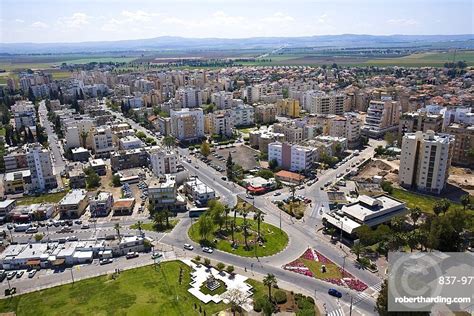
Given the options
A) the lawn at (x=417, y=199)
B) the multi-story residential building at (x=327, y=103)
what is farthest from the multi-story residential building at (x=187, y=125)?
the lawn at (x=417, y=199)

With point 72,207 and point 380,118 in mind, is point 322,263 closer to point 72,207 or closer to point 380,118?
point 72,207

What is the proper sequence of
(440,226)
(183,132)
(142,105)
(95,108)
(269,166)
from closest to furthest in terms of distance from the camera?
(440,226), (269,166), (183,132), (95,108), (142,105)

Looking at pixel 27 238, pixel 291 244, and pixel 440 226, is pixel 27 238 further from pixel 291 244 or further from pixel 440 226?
pixel 440 226

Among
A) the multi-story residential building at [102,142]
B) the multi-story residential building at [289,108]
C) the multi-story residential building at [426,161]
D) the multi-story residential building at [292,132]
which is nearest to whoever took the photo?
the multi-story residential building at [426,161]

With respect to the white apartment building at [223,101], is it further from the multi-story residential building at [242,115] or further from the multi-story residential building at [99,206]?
the multi-story residential building at [99,206]

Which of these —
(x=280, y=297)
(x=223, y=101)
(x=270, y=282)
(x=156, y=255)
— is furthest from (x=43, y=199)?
(x=223, y=101)

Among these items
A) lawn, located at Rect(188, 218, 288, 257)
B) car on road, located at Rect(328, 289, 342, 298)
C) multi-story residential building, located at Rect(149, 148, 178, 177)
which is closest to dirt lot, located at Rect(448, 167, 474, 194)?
lawn, located at Rect(188, 218, 288, 257)

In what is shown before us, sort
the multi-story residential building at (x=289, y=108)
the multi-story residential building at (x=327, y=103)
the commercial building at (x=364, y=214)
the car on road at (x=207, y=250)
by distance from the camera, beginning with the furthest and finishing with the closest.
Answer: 1. the multi-story residential building at (x=289, y=108)
2. the multi-story residential building at (x=327, y=103)
3. the commercial building at (x=364, y=214)
4. the car on road at (x=207, y=250)

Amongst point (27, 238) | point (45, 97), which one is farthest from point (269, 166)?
point (45, 97)
